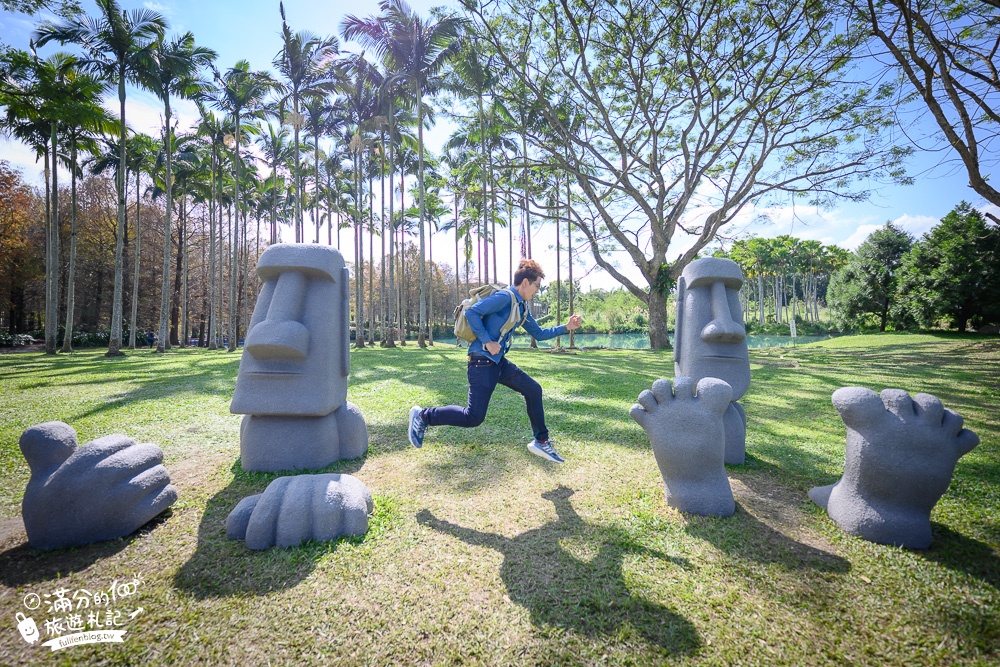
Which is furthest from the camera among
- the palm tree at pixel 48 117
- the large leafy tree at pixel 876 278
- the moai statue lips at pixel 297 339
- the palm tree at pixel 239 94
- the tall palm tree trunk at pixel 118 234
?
the large leafy tree at pixel 876 278

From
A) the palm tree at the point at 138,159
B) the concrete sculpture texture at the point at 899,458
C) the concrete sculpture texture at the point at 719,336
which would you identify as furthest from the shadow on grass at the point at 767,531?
the palm tree at the point at 138,159

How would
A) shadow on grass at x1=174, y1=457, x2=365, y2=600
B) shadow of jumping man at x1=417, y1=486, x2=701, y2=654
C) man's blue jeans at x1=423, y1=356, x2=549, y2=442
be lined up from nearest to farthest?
shadow of jumping man at x1=417, y1=486, x2=701, y2=654 → shadow on grass at x1=174, y1=457, x2=365, y2=600 → man's blue jeans at x1=423, y1=356, x2=549, y2=442

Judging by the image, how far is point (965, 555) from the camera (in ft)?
7.45

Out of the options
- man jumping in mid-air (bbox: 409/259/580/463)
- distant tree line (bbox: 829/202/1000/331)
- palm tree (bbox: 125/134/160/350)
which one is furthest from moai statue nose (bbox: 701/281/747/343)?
palm tree (bbox: 125/134/160/350)

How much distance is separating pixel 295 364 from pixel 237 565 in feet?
5.36

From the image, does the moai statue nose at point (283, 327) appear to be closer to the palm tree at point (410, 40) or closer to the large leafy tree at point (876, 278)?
the palm tree at point (410, 40)

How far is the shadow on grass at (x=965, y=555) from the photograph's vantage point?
210 cm

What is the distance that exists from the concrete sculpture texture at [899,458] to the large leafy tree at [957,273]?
2559cm

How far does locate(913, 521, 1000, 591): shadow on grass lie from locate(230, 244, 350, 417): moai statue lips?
425cm

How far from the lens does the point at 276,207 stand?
26.3 meters

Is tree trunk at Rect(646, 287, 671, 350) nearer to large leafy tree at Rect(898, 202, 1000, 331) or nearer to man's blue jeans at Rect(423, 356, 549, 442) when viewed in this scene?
large leafy tree at Rect(898, 202, 1000, 331)

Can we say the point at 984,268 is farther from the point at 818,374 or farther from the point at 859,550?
the point at 859,550

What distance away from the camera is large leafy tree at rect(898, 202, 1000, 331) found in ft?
64.2

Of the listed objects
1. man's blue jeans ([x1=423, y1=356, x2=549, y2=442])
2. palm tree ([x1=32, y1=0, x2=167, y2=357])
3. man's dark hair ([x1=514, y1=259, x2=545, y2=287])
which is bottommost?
man's blue jeans ([x1=423, y1=356, x2=549, y2=442])
